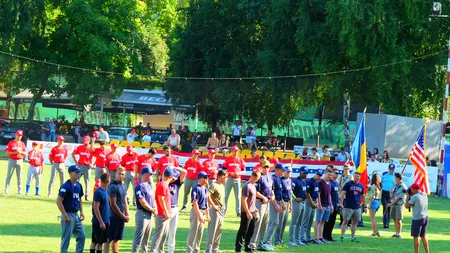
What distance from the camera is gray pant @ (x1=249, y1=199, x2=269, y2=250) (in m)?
20.0

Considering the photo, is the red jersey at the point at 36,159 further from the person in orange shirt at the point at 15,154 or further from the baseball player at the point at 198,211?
the baseball player at the point at 198,211

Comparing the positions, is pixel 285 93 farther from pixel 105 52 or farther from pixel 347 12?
pixel 105 52

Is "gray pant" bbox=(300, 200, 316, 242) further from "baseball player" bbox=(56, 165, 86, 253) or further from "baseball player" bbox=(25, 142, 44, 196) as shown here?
"baseball player" bbox=(25, 142, 44, 196)

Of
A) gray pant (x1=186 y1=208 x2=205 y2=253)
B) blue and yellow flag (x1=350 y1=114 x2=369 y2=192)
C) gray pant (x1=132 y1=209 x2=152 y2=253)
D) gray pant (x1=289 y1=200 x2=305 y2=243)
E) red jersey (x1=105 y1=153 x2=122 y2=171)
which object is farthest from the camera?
red jersey (x1=105 y1=153 x2=122 y2=171)

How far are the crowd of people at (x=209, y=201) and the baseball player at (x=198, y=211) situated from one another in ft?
0.07

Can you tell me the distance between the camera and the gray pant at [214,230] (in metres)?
18.4

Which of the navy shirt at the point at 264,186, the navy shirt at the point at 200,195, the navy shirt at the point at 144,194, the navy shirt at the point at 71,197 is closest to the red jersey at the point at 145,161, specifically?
the navy shirt at the point at 264,186

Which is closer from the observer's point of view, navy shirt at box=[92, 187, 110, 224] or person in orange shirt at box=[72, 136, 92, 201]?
navy shirt at box=[92, 187, 110, 224]

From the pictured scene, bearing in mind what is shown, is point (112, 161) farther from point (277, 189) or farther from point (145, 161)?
point (277, 189)

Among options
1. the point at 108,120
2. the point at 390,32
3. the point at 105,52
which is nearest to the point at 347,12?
the point at 390,32

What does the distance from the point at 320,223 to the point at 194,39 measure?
117ft

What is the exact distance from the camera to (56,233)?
20672mm

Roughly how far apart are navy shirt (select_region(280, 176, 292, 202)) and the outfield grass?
1251 mm

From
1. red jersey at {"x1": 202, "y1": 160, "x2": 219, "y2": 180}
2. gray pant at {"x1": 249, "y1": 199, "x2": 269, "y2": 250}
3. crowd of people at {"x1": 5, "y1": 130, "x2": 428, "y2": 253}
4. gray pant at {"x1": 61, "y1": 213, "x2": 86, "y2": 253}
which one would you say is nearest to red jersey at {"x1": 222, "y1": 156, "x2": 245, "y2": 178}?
crowd of people at {"x1": 5, "y1": 130, "x2": 428, "y2": 253}
